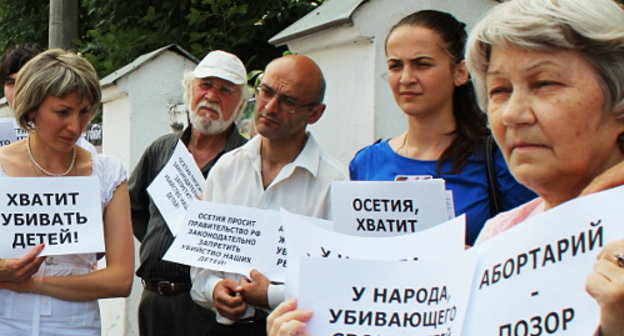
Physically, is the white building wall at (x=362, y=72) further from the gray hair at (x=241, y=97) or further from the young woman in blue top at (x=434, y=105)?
the young woman in blue top at (x=434, y=105)

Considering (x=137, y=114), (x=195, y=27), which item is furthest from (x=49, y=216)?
(x=195, y=27)

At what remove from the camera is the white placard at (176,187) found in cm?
353

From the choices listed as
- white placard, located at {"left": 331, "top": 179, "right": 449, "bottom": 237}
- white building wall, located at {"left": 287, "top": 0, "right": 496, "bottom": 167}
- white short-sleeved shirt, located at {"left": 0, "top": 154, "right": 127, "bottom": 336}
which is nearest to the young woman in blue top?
white placard, located at {"left": 331, "top": 179, "right": 449, "bottom": 237}

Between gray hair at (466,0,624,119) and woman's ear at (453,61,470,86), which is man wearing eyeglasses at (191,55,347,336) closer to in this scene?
woman's ear at (453,61,470,86)

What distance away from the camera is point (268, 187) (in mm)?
3156

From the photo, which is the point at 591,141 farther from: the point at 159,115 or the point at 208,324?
the point at 159,115

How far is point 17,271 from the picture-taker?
279 cm

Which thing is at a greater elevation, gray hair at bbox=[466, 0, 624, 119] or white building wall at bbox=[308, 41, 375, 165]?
white building wall at bbox=[308, 41, 375, 165]

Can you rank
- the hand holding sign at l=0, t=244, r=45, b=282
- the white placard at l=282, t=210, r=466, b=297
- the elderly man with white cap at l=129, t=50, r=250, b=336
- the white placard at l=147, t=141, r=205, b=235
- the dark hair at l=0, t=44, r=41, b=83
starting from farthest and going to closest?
the dark hair at l=0, t=44, r=41, b=83 → the elderly man with white cap at l=129, t=50, r=250, b=336 → the white placard at l=147, t=141, r=205, b=235 → the hand holding sign at l=0, t=244, r=45, b=282 → the white placard at l=282, t=210, r=466, b=297

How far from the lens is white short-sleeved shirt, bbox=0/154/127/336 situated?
9.38 ft

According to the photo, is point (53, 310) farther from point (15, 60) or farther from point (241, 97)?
point (15, 60)

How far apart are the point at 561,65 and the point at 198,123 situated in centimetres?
292

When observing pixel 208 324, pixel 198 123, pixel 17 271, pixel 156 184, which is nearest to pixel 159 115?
pixel 198 123

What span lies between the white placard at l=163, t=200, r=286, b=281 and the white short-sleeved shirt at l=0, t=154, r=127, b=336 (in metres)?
0.36
